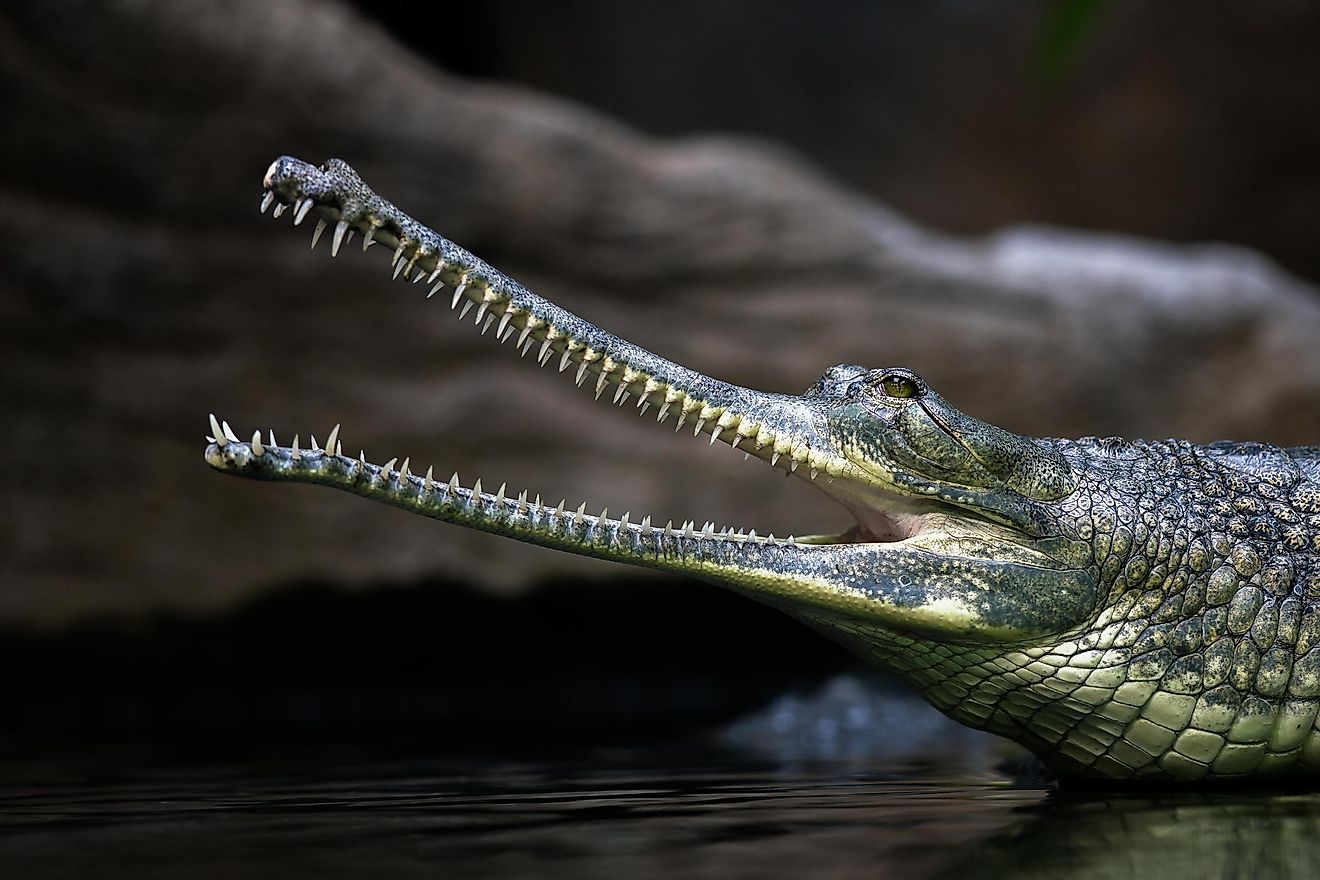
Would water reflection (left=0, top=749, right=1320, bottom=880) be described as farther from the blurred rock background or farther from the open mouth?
the blurred rock background

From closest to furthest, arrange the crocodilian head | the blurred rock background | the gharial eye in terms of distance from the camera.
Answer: the crocodilian head
the gharial eye
the blurred rock background

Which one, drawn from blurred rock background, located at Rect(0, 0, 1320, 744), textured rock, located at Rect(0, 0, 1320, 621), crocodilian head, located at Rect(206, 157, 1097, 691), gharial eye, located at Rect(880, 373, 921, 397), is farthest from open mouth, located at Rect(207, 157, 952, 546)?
textured rock, located at Rect(0, 0, 1320, 621)

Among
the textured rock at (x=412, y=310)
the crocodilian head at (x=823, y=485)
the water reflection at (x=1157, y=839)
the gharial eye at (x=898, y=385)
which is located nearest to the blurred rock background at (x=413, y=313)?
the textured rock at (x=412, y=310)

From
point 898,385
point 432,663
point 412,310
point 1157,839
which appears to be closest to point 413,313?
point 412,310

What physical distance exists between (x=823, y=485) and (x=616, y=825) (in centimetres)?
109

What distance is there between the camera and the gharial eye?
2.93 meters

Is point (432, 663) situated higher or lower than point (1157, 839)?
higher

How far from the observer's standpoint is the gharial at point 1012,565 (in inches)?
104

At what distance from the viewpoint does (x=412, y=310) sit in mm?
6082

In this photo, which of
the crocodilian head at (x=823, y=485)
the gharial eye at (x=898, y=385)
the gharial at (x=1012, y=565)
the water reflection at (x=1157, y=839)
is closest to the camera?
the water reflection at (x=1157, y=839)

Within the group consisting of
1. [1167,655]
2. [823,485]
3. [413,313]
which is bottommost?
[1167,655]

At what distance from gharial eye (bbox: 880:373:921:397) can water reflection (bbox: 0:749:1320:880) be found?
94 centimetres

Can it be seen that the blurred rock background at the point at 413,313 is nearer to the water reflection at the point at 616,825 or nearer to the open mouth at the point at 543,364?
the open mouth at the point at 543,364

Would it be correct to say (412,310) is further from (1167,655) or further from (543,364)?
(1167,655)
